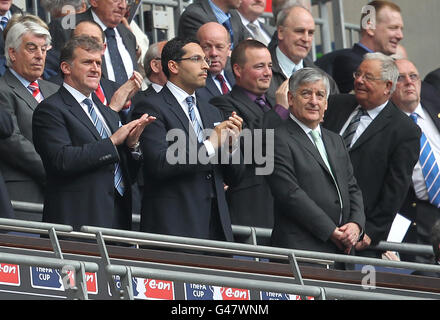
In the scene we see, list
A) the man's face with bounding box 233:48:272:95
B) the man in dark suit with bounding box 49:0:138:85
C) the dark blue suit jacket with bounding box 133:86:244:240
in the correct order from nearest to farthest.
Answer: the dark blue suit jacket with bounding box 133:86:244:240 → the man's face with bounding box 233:48:272:95 → the man in dark suit with bounding box 49:0:138:85

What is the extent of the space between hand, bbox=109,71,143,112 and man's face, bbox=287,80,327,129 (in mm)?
1037

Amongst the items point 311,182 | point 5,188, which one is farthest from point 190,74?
point 5,188

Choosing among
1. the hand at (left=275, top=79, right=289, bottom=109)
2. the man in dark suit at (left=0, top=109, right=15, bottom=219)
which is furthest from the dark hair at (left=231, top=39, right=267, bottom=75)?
the man in dark suit at (left=0, top=109, right=15, bottom=219)

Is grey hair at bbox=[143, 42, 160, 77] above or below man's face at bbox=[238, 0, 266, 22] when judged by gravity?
below

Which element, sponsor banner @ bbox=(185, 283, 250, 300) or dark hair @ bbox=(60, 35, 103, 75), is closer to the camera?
sponsor banner @ bbox=(185, 283, 250, 300)

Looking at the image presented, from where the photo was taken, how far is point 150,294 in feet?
21.2

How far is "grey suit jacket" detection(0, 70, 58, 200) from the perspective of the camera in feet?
26.2

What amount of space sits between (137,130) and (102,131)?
1.11 feet

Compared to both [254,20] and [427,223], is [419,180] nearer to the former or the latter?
[427,223]

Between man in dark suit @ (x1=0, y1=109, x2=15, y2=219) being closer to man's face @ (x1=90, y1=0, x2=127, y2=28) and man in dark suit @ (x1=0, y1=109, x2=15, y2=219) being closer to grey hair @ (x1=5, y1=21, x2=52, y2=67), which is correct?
grey hair @ (x1=5, y1=21, x2=52, y2=67)

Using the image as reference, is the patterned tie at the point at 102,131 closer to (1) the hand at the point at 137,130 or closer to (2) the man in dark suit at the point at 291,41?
(1) the hand at the point at 137,130

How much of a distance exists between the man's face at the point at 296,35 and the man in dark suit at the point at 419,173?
0.75 m

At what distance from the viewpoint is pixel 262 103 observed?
8961 millimetres

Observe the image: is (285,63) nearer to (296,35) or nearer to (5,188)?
(296,35)
